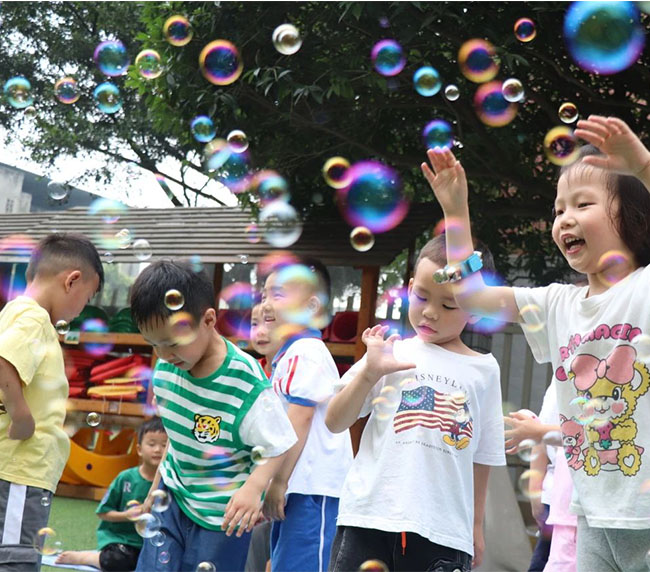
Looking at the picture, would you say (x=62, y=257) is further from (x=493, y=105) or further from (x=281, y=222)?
(x=281, y=222)

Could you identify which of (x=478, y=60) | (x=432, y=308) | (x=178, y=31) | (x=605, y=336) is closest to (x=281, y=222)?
(x=178, y=31)

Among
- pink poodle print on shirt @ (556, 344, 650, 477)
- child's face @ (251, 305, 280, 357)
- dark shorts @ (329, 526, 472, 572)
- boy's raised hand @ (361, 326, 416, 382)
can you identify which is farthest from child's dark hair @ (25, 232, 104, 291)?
pink poodle print on shirt @ (556, 344, 650, 477)

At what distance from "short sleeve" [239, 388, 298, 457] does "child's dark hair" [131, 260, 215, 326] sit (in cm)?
33

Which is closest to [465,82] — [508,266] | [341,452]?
[508,266]

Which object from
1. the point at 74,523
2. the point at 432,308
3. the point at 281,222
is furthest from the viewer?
the point at 281,222

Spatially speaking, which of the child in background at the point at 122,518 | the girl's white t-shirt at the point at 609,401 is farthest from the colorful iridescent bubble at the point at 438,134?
the girl's white t-shirt at the point at 609,401

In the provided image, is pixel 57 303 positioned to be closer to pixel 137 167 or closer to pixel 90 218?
pixel 90 218

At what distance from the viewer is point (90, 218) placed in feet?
31.6

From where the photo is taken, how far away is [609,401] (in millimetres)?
2086

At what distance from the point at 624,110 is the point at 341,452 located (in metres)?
3.63

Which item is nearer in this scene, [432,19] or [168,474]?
[168,474]

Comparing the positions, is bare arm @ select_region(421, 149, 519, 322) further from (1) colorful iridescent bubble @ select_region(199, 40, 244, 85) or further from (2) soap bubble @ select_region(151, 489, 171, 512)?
(1) colorful iridescent bubble @ select_region(199, 40, 244, 85)

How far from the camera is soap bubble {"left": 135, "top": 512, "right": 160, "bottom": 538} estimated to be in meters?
2.87

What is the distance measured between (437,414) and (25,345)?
1324 mm
